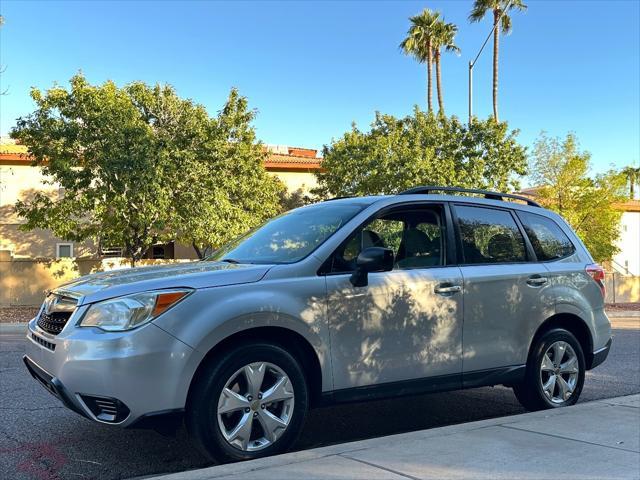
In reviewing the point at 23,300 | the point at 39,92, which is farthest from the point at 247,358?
the point at 23,300

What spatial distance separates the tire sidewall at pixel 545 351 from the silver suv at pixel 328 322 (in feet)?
0.04

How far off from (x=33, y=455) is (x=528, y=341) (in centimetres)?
394

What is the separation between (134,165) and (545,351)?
567 inches

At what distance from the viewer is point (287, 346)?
422 cm

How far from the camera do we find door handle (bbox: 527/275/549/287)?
5348 mm

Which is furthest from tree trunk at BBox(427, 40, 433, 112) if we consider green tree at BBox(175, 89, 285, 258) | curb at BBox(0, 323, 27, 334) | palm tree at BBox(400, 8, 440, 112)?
curb at BBox(0, 323, 27, 334)

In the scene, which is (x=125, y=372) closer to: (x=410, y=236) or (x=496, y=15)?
(x=410, y=236)

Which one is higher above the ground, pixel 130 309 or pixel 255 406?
pixel 130 309

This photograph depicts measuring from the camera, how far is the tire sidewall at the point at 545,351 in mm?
5363

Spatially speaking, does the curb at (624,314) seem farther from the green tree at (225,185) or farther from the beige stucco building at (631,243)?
the beige stucco building at (631,243)

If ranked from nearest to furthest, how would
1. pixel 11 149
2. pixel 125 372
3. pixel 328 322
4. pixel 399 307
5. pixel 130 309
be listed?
pixel 125 372 → pixel 130 309 → pixel 328 322 → pixel 399 307 → pixel 11 149

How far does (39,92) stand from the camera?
18484 millimetres

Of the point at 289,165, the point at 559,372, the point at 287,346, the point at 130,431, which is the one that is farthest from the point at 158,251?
the point at 287,346

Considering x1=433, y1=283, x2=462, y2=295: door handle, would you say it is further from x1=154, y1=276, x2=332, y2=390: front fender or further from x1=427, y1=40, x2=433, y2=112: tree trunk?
x1=427, y1=40, x2=433, y2=112: tree trunk
